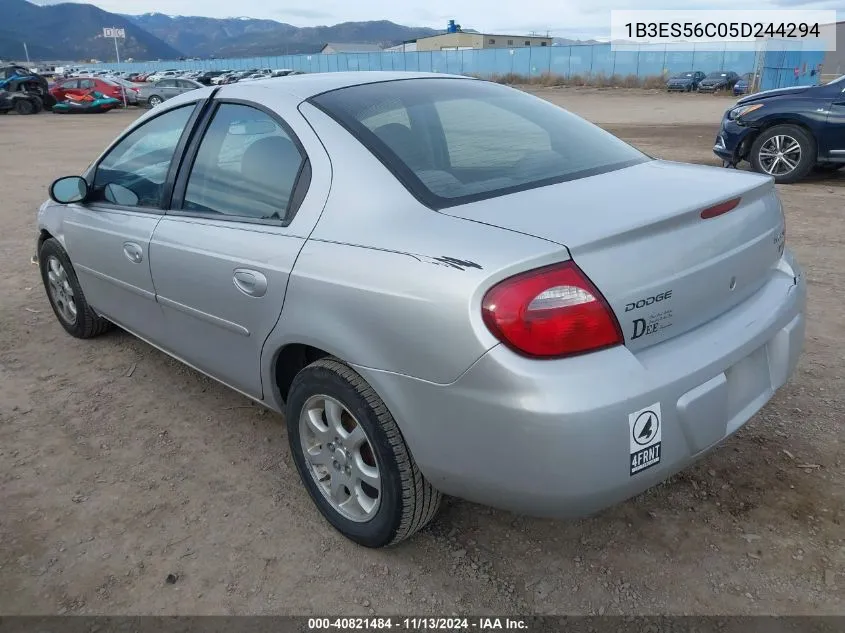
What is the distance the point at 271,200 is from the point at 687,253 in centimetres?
148

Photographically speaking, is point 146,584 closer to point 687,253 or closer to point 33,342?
point 687,253

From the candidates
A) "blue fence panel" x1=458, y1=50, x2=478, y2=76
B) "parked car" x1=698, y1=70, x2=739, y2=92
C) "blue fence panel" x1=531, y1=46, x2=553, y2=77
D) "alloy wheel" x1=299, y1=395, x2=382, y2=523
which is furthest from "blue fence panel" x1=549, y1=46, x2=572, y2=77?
"alloy wheel" x1=299, y1=395, x2=382, y2=523

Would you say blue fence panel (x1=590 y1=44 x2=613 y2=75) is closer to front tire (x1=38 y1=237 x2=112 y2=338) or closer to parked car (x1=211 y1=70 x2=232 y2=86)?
parked car (x1=211 y1=70 x2=232 y2=86)

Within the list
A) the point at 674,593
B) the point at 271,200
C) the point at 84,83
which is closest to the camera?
the point at 674,593

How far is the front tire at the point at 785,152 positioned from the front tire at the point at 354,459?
303 inches

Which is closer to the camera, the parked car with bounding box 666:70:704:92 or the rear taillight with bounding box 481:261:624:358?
the rear taillight with bounding box 481:261:624:358

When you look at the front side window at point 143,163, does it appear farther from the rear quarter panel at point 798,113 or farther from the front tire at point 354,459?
the rear quarter panel at point 798,113

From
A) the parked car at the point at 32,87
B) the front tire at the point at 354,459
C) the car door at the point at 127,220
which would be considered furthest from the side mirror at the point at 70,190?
the parked car at the point at 32,87

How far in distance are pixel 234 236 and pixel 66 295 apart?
2.32 metres

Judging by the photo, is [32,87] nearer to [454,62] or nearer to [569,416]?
[569,416]

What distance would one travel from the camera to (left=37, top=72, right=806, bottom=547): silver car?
5.84 feet

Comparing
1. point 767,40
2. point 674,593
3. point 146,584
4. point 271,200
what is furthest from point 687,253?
point 767,40

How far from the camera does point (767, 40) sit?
31.6 m

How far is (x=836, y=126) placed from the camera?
8008mm
